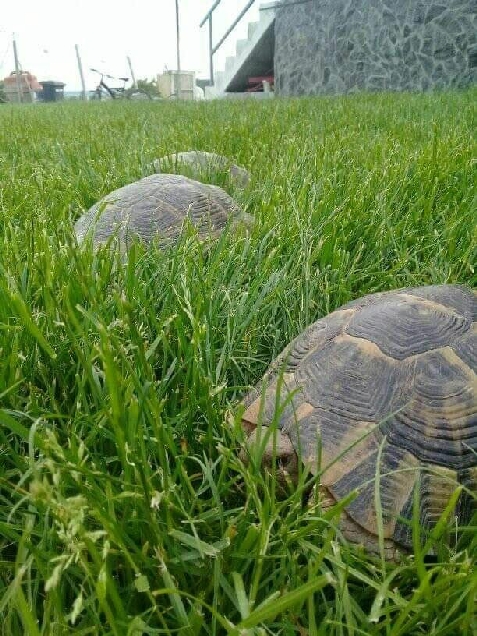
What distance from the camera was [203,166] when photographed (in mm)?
3713

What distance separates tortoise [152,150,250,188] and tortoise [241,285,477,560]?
2.19m

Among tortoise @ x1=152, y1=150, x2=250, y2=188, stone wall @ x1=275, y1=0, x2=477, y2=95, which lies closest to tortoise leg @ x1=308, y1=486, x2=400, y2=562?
tortoise @ x1=152, y1=150, x2=250, y2=188

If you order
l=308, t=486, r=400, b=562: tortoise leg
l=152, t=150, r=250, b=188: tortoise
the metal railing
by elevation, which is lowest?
l=308, t=486, r=400, b=562: tortoise leg

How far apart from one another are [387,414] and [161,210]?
5.44ft

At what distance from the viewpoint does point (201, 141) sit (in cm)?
487

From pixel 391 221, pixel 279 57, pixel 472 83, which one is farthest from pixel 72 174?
pixel 279 57

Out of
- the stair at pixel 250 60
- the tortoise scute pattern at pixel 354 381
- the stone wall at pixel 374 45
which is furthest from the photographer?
the stair at pixel 250 60

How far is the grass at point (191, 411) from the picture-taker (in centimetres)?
96

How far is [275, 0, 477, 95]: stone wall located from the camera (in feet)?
31.5

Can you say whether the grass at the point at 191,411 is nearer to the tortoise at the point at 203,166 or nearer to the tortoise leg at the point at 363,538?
the tortoise leg at the point at 363,538

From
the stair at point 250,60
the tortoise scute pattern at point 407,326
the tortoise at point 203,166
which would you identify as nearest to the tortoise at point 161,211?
the tortoise at point 203,166

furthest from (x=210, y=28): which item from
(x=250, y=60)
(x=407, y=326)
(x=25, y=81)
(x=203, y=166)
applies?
(x=407, y=326)

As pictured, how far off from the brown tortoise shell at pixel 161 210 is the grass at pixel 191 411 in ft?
0.63

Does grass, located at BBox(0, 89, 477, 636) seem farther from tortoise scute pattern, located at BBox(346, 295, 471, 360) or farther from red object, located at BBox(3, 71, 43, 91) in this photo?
red object, located at BBox(3, 71, 43, 91)
